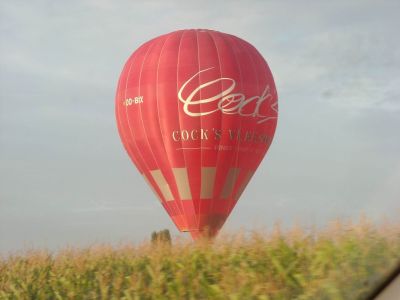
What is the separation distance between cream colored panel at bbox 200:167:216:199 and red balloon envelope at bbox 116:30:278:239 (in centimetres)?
4

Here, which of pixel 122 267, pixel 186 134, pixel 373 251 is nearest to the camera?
pixel 373 251

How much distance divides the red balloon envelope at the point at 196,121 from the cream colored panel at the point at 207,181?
0.04m

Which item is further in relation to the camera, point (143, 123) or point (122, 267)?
point (143, 123)

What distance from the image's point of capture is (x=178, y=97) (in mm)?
28453

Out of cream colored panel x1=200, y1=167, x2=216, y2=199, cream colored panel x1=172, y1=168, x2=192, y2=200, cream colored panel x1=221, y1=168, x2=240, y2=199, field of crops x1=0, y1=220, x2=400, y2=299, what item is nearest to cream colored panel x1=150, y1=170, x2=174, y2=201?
cream colored panel x1=172, y1=168, x2=192, y2=200

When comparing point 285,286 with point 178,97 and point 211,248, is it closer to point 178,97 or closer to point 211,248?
point 211,248

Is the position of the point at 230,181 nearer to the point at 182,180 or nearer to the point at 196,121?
the point at 182,180

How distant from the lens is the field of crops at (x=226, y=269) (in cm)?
645

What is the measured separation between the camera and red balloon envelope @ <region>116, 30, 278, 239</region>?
2847cm

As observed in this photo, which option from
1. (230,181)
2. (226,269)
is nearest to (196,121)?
(230,181)

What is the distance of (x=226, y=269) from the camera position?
8.53 meters

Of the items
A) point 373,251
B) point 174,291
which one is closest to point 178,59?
point 174,291

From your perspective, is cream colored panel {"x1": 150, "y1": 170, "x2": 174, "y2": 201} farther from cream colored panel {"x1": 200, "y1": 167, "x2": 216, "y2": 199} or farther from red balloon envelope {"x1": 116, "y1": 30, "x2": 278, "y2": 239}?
cream colored panel {"x1": 200, "y1": 167, "x2": 216, "y2": 199}

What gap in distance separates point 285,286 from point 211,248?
2008 millimetres
